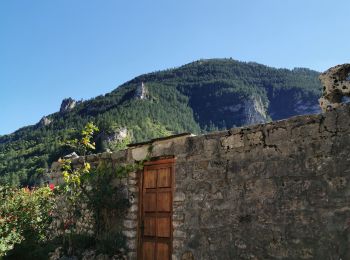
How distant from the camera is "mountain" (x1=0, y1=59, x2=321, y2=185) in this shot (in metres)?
63.6

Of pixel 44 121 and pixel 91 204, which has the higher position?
pixel 44 121

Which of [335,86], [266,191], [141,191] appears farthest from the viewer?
[141,191]

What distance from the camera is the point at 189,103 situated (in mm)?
86500

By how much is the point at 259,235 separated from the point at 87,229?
3.96m

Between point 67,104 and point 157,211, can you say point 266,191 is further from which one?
point 67,104

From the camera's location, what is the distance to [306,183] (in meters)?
4.81

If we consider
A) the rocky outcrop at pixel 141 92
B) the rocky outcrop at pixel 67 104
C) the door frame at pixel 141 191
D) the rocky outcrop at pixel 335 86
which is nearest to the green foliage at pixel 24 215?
the door frame at pixel 141 191

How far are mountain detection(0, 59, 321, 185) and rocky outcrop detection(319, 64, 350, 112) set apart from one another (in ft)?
167

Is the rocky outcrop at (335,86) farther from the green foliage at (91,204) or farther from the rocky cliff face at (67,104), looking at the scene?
the rocky cliff face at (67,104)

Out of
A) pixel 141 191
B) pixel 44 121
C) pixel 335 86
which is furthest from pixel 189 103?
pixel 335 86

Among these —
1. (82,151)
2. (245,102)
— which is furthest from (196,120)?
(82,151)

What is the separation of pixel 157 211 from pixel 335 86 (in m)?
3.48

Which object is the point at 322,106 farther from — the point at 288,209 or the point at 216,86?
the point at 216,86

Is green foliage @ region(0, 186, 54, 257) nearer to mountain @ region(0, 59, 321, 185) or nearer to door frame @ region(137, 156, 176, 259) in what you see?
door frame @ region(137, 156, 176, 259)
